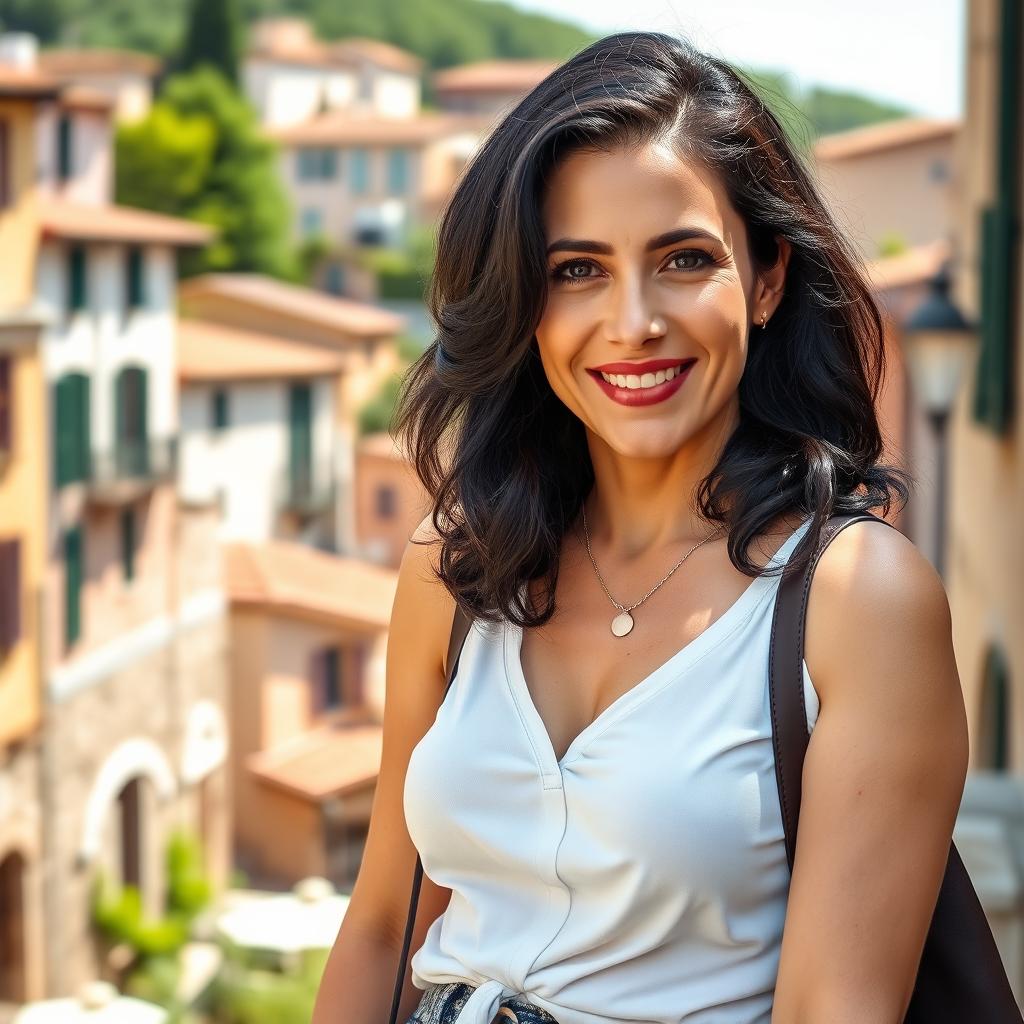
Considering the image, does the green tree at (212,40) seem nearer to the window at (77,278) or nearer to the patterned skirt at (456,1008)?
the window at (77,278)

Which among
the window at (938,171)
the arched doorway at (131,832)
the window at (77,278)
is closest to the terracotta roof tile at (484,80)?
the window at (938,171)

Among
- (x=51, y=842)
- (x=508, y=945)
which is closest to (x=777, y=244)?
(x=508, y=945)

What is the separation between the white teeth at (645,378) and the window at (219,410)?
1008 inches

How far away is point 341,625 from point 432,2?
7320cm

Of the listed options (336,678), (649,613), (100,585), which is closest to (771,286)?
(649,613)

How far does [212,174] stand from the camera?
43875 mm

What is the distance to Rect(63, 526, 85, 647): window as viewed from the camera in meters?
18.0

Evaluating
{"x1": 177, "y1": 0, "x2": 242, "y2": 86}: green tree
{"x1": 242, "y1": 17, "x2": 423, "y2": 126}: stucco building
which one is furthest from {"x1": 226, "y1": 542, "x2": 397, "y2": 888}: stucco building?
{"x1": 242, "y1": 17, "x2": 423, "y2": 126}: stucco building

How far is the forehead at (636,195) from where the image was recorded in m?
1.40

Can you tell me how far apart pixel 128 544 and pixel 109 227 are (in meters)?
3.86

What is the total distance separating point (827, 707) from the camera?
1.25m

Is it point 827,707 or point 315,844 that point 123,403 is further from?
point 827,707

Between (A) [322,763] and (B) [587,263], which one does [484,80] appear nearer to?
(A) [322,763]

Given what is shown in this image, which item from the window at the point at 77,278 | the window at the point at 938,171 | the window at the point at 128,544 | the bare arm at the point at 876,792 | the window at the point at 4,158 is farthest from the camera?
the window at the point at 938,171
